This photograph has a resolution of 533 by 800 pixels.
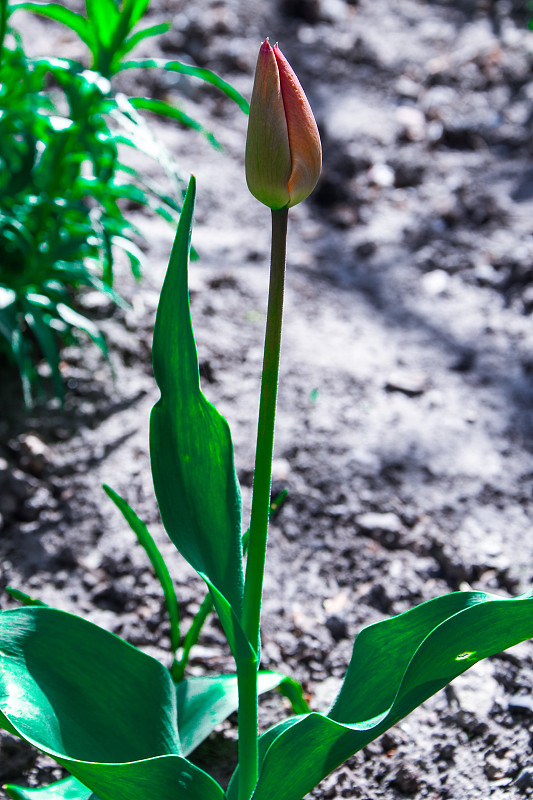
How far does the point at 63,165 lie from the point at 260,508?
1079mm

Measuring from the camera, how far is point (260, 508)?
0.85 meters

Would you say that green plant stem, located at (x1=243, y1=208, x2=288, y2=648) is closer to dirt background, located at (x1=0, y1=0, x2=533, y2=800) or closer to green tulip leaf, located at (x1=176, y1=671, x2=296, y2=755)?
green tulip leaf, located at (x1=176, y1=671, x2=296, y2=755)

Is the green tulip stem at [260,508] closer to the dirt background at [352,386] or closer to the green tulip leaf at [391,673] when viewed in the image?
the green tulip leaf at [391,673]

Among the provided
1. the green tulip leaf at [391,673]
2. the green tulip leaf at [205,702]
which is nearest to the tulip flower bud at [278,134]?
the green tulip leaf at [391,673]

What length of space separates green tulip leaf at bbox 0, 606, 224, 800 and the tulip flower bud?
55 cm

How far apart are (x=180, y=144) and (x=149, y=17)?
0.73 metres

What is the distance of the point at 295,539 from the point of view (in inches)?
64.6

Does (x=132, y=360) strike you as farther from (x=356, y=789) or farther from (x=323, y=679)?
(x=356, y=789)

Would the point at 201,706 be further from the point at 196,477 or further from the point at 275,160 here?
the point at 275,160

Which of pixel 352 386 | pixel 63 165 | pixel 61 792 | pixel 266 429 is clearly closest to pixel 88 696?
pixel 61 792

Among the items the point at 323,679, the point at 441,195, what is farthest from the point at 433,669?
the point at 441,195

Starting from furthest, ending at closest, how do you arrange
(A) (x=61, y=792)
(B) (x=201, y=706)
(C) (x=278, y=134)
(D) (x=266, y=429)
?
1. (B) (x=201, y=706)
2. (A) (x=61, y=792)
3. (D) (x=266, y=429)
4. (C) (x=278, y=134)

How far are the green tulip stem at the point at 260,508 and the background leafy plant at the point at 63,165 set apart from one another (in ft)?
2.69

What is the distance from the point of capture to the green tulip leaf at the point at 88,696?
0.84 m
